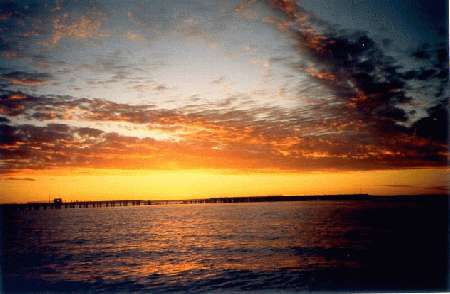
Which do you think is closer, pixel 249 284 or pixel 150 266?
pixel 249 284

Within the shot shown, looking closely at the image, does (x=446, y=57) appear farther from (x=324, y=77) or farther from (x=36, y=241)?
(x=36, y=241)

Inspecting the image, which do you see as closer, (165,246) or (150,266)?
(150,266)

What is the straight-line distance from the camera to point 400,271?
1256cm

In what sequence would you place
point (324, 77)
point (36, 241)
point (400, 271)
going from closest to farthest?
point (400, 271) < point (324, 77) < point (36, 241)

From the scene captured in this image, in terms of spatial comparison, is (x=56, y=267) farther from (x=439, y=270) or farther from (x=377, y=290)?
(x=439, y=270)

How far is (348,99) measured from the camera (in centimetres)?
1414

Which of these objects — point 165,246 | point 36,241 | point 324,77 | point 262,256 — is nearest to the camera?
point 324,77

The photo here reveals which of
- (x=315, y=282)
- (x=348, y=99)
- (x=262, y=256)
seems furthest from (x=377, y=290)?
(x=348, y=99)

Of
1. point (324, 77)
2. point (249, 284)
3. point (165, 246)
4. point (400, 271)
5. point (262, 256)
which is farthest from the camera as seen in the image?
point (165, 246)

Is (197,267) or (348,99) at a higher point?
(348,99)

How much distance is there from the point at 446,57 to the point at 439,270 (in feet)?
22.0

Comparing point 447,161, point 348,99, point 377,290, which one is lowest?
point 377,290

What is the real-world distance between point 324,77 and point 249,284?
7512 millimetres

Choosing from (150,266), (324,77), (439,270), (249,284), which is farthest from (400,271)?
(150,266)
